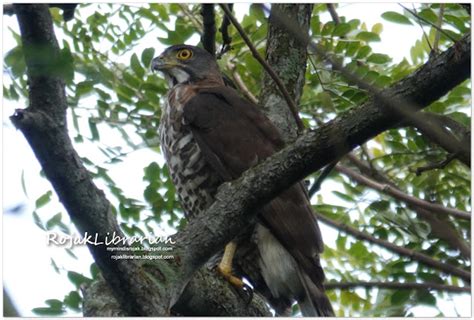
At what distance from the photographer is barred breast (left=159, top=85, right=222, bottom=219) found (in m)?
4.84

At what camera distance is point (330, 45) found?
535 cm

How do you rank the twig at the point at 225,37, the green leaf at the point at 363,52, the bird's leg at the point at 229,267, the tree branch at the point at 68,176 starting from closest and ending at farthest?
the tree branch at the point at 68,176, the bird's leg at the point at 229,267, the twig at the point at 225,37, the green leaf at the point at 363,52

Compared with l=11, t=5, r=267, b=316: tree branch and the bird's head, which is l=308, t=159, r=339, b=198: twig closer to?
l=11, t=5, r=267, b=316: tree branch

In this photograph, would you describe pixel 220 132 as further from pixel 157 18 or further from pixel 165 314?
pixel 165 314

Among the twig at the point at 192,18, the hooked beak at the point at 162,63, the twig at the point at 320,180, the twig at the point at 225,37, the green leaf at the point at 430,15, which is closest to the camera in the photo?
the twig at the point at 320,180

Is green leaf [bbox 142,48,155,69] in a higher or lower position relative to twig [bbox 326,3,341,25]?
higher

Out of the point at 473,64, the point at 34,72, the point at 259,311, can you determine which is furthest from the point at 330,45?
the point at 34,72

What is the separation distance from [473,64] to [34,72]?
Answer: 66.5 inches

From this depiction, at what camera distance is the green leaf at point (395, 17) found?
15.7 ft

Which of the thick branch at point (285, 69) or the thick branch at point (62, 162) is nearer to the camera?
the thick branch at point (62, 162)

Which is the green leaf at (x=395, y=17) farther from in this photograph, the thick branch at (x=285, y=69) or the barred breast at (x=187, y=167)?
the barred breast at (x=187, y=167)

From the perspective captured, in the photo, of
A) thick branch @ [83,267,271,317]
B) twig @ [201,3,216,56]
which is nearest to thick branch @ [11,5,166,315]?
thick branch @ [83,267,271,317]

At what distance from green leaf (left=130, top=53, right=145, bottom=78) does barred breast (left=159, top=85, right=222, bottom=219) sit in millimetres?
514

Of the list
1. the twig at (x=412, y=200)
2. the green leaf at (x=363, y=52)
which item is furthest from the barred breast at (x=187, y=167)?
the twig at (x=412, y=200)
